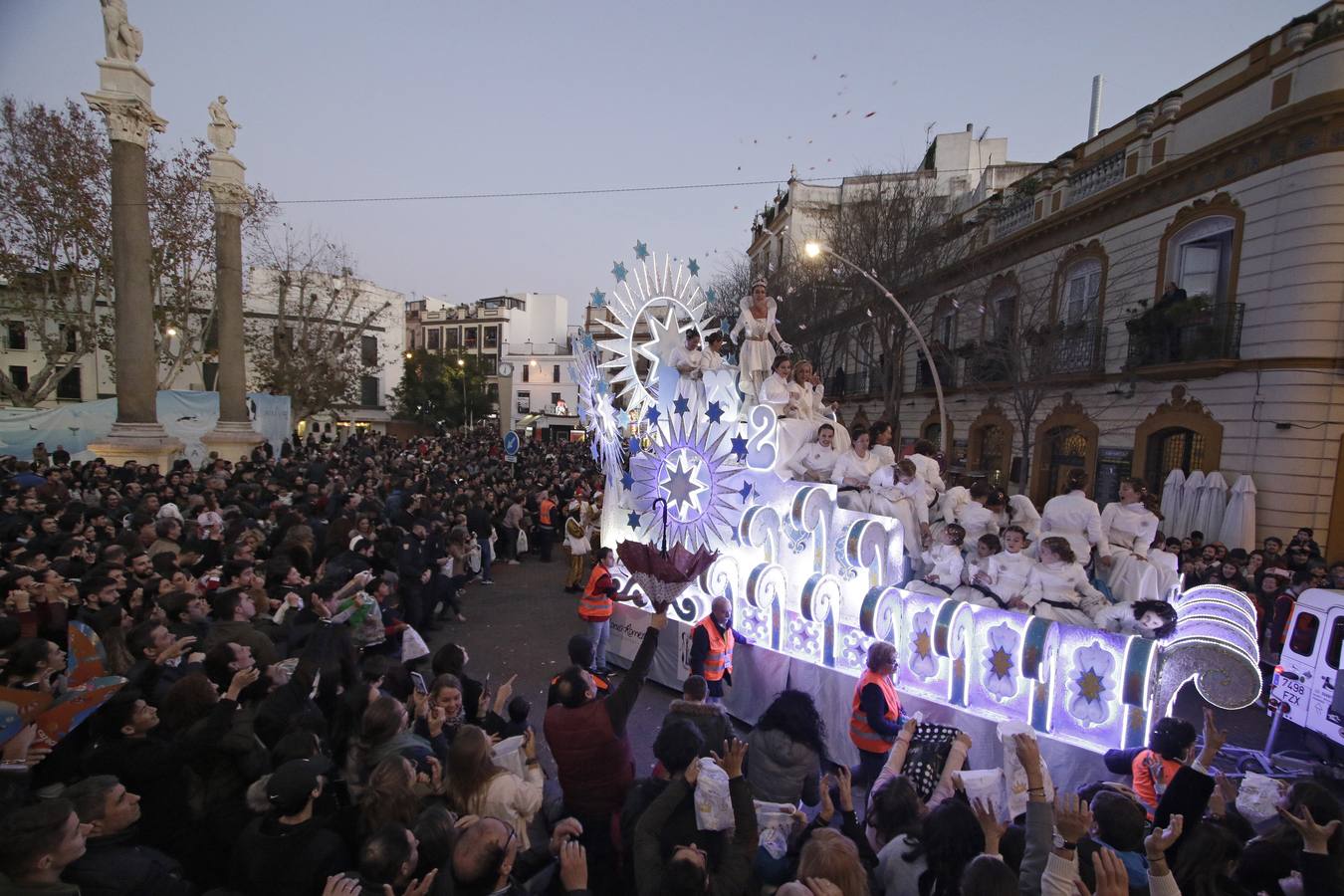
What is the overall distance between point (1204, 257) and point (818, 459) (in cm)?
1196

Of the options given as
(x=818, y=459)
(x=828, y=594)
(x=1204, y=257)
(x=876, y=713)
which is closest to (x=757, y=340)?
(x=818, y=459)

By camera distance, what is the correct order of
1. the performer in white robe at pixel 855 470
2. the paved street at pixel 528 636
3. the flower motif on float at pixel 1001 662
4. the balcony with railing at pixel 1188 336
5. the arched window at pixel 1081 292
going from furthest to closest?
the arched window at pixel 1081 292 < the balcony with railing at pixel 1188 336 < the performer in white robe at pixel 855 470 < the paved street at pixel 528 636 < the flower motif on float at pixel 1001 662

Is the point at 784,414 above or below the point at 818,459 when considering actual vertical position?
above

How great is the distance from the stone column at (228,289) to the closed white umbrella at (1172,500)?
22823 millimetres

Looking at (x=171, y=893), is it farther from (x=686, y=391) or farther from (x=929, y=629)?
(x=686, y=391)

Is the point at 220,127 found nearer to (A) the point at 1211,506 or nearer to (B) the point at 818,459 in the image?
(B) the point at 818,459

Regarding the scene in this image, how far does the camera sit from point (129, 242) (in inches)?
566

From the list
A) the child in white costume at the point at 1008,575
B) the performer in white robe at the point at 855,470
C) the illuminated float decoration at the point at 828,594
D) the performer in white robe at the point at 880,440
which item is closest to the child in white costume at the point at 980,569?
the child in white costume at the point at 1008,575

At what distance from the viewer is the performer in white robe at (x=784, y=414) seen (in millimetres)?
7809

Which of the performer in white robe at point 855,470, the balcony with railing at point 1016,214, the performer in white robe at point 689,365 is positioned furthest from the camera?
the balcony with railing at point 1016,214

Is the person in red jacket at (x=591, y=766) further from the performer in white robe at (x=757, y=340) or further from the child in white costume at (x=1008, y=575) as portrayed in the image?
the performer in white robe at (x=757, y=340)

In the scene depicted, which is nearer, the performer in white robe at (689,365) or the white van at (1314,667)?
the white van at (1314,667)

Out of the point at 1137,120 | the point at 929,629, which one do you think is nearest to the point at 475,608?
the point at 929,629

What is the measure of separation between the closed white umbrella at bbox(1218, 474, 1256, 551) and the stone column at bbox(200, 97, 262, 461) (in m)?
23.3
